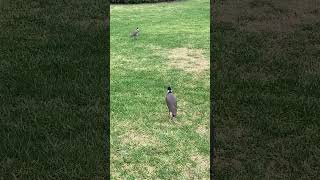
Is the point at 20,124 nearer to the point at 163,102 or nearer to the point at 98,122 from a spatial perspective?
the point at 98,122

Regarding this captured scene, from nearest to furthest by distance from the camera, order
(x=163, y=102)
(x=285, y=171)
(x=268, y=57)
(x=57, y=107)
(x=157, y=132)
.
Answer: (x=285, y=171), (x=157, y=132), (x=57, y=107), (x=163, y=102), (x=268, y=57)

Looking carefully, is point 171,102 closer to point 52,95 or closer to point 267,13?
point 52,95

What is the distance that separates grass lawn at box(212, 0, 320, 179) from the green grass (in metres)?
2.85

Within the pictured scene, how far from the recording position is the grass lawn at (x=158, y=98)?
9266 millimetres

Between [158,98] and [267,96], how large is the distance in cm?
292

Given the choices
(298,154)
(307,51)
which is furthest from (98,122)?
(307,51)

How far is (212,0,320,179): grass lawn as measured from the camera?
9.17 m

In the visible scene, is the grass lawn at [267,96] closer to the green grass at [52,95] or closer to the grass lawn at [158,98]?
the grass lawn at [158,98]

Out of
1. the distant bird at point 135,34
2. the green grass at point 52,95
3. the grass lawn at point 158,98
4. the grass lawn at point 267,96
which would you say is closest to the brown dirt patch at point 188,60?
the grass lawn at point 158,98

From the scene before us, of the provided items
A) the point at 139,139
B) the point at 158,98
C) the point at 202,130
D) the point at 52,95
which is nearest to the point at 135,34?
the point at 158,98

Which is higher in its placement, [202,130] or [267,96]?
[267,96]

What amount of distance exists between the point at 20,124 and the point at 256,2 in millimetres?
18878

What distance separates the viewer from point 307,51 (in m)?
17.2

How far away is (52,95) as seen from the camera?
41.4ft
